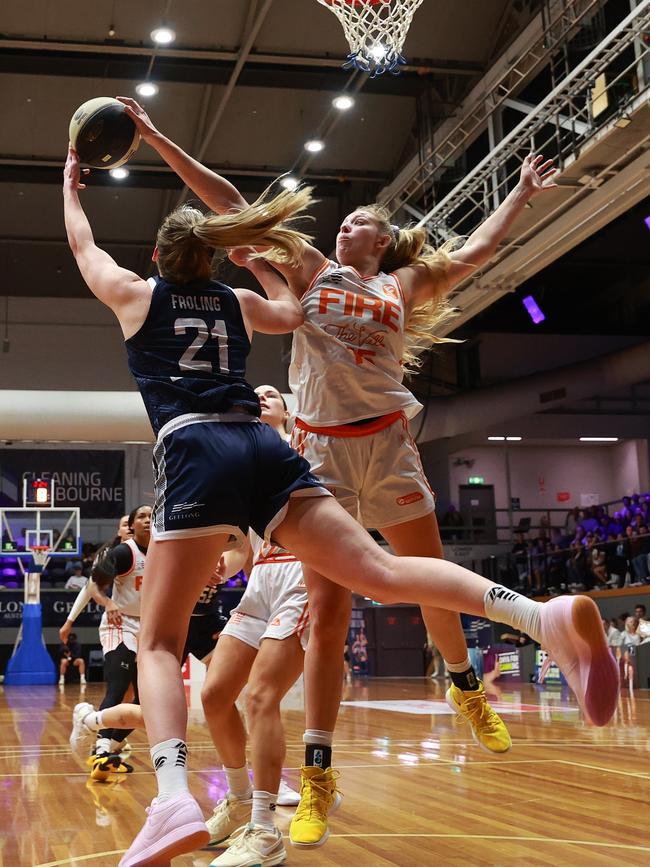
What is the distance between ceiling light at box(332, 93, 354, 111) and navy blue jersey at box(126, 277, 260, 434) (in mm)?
11707

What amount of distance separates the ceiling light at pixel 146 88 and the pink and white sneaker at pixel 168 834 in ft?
40.1

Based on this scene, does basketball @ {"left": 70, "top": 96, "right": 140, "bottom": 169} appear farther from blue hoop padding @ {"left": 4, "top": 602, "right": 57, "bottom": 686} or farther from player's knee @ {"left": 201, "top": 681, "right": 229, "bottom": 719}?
blue hoop padding @ {"left": 4, "top": 602, "right": 57, "bottom": 686}

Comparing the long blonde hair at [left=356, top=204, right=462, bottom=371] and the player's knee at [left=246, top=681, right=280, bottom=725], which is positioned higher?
the long blonde hair at [left=356, top=204, right=462, bottom=371]

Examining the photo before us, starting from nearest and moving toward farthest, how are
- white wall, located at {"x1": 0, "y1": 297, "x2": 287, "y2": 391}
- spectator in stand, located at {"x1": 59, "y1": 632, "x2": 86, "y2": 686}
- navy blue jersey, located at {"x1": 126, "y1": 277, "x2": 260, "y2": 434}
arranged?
navy blue jersey, located at {"x1": 126, "y1": 277, "x2": 260, "y2": 434}
spectator in stand, located at {"x1": 59, "y1": 632, "x2": 86, "y2": 686}
white wall, located at {"x1": 0, "y1": 297, "x2": 287, "y2": 391}

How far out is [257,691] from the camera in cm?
384

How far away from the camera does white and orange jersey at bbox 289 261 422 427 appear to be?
3734mm

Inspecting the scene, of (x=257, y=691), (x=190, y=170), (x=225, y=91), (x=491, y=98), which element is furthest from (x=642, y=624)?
(x=190, y=170)

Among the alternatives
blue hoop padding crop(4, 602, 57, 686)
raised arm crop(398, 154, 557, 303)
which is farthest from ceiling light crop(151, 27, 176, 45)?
blue hoop padding crop(4, 602, 57, 686)

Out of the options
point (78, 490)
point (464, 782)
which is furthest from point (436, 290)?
point (78, 490)

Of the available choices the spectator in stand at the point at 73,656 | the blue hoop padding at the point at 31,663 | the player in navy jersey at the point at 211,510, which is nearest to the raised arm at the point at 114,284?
the player in navy jersey at the point at 211,510

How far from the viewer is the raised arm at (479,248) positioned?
411cm

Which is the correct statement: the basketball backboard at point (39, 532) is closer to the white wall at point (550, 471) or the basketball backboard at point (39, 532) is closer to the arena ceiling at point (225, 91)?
the arena ceiling at point (225, 91)

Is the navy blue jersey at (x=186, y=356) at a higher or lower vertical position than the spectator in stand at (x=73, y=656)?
higher

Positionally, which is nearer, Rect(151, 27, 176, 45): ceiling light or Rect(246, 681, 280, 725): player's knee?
Rect(246, 681, 280, 725): player's knee
